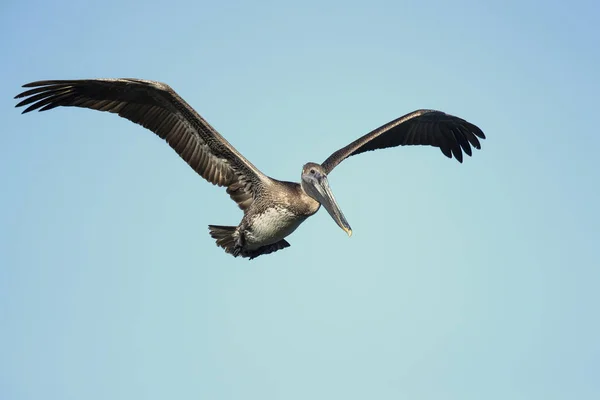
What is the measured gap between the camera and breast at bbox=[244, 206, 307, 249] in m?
11.0

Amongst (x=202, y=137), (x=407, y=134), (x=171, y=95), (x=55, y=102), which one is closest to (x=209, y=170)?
(x=202, y=137)

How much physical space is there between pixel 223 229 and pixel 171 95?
83.2 inches

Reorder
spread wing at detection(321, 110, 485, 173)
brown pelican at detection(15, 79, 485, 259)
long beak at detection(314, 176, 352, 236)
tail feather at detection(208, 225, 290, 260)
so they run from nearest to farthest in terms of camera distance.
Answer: long beak at detection(314, 176, 352, 236)
brown pelican at detection(15, 79, 485, 259)
tail feather at detection(208, 225, 290, 260)
spread wing at detection(321, 110, 485, 173)

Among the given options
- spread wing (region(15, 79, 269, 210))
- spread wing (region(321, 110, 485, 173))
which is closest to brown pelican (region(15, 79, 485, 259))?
spread wing (region(15, 79, 269, 210))

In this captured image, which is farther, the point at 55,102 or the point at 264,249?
the point at 264,249

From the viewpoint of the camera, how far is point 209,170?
38.8ft

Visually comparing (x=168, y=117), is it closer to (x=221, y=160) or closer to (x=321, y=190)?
(x=221, y=160)

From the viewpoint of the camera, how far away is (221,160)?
1170 centimetres

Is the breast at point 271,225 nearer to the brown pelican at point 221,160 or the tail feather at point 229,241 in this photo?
the brown pelican at point 221,160

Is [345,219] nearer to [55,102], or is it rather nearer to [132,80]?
[132,80]

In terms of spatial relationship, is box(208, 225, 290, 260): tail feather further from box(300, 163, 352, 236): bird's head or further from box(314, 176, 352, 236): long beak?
box(314, 176, 352, 236): long beak

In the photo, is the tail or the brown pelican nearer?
the brown pelican

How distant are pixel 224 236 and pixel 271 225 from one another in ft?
3.74

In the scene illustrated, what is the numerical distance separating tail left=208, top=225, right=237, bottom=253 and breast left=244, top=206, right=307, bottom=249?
420mm
